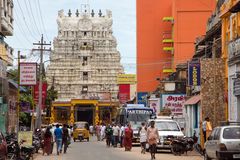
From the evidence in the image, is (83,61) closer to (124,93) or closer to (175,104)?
(124,93)

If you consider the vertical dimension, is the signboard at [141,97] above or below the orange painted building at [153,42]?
below

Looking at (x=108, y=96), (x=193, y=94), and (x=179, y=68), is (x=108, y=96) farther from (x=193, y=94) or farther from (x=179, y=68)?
(x=193, y=94)

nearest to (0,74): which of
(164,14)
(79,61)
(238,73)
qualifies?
(238,73)

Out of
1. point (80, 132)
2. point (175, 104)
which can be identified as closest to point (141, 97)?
point (80, 132)

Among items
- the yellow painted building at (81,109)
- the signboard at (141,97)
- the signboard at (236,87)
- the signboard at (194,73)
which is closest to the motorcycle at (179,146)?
the signboard at (236,87)

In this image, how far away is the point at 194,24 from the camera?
80.4 metres

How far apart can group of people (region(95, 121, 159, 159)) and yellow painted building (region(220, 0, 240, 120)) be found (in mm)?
4887

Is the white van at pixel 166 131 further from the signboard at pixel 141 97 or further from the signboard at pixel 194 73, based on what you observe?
the signboard at pixel 141 97

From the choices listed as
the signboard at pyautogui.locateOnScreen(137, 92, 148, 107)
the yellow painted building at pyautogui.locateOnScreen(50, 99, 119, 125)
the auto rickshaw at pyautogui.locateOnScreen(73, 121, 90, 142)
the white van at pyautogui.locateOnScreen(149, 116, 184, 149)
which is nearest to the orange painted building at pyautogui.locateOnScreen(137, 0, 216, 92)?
the signboard at pyautogui.locateOnScreen(137, 92, 148, 107)

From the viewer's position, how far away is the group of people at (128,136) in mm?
29312

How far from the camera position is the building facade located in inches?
5034

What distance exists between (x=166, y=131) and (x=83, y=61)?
307 ft

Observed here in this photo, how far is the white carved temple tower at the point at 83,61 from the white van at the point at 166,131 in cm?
8722

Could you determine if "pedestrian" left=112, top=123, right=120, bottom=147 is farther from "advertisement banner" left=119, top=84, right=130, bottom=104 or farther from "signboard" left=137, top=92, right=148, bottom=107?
"advertisement banner" left=119, top=84, right=130, bottom=104
